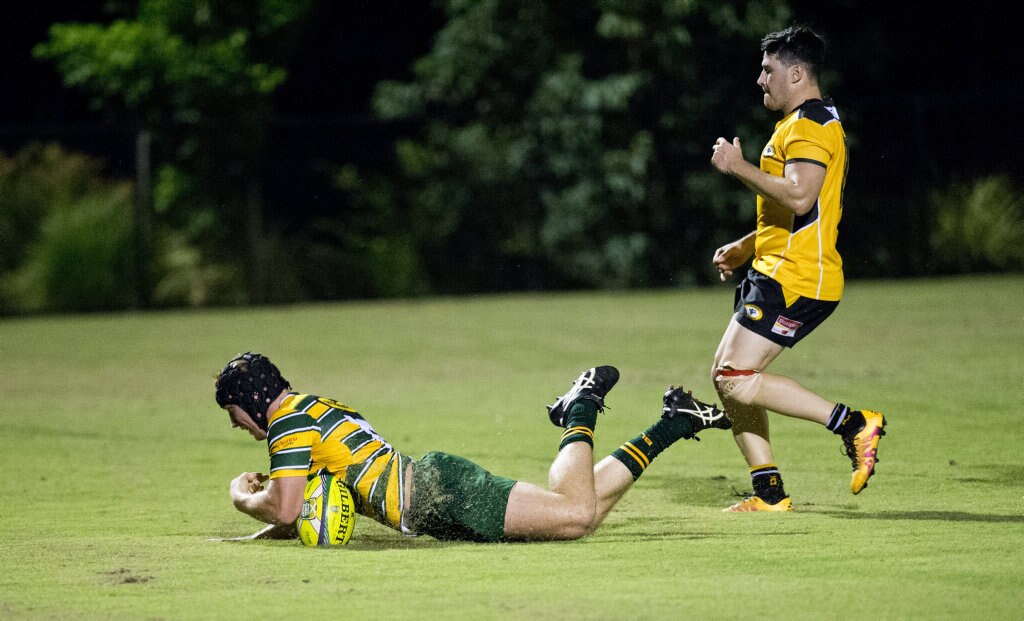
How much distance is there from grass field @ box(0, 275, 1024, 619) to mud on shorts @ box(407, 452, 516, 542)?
13 cm

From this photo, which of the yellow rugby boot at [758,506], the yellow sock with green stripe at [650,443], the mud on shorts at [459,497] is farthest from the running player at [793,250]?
the mud on shorts at [459,497]

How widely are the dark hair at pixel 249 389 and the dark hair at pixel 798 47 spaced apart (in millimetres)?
2892

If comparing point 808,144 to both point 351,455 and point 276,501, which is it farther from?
point 276,501

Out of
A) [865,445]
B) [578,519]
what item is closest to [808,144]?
[865,445]

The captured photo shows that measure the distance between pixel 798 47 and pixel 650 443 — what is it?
2.06 metres

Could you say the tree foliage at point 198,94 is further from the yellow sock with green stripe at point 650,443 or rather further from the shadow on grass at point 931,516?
the shadow on grass at point 931,516

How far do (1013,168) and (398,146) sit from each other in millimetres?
11171

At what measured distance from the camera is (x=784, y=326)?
269 inches

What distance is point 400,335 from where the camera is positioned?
1855 centimetres

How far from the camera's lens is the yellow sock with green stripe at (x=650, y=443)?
6633mm

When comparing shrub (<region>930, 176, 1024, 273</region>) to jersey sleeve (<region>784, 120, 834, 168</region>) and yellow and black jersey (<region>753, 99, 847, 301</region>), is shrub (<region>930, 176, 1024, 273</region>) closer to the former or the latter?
yellow and black jersey (<region>753, 99, 847, 301</region>)

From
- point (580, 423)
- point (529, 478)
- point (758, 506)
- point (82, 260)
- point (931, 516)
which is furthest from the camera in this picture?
point (82, 260)

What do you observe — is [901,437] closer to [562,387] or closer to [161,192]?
[562,387]

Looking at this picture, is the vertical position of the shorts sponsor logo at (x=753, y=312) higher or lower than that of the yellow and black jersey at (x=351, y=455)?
higher
